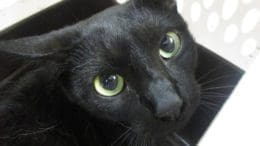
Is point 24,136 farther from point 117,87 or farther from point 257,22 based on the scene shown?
point 257,22

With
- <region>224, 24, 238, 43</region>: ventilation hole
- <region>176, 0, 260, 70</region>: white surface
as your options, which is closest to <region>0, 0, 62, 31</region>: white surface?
<region>176, 0, 260, 70</region>: white surface

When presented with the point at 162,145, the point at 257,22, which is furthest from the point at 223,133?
the point at 257,22

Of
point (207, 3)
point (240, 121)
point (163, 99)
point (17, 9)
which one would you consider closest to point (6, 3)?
point (17, 9)

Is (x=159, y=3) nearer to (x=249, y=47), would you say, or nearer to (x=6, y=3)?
(x=249, y=47)

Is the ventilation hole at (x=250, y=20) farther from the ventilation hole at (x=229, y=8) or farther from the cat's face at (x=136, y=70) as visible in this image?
the cat's face at (x=136, y=70)

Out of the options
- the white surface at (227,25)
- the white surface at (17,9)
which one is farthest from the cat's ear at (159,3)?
the white surface at (17,9)

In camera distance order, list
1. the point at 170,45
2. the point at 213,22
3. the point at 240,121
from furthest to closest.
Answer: the point at 213,22, the point at 170,45, the point at 240,121

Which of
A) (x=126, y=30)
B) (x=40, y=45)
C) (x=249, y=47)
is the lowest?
(x=40, y=45)

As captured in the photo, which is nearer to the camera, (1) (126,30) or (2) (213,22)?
(1) (126,30)
